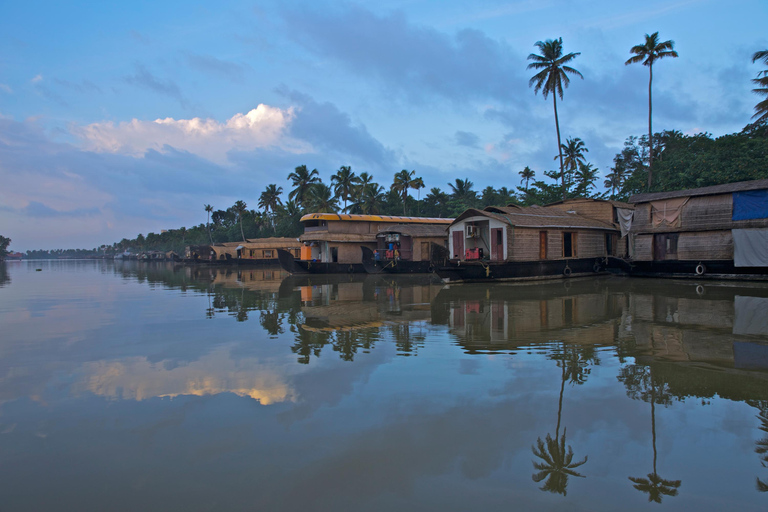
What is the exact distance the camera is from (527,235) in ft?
61.9

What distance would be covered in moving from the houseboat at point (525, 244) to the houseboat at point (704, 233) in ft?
6.01

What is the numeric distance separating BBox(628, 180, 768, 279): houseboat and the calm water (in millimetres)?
9267

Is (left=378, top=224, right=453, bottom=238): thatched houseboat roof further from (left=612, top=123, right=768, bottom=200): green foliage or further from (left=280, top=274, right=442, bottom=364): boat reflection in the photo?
(left=612, top=123, right=768, bottom=200): green foliage

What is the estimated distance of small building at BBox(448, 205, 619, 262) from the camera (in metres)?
18.6

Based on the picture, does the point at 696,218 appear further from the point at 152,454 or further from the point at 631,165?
the point at 631,165

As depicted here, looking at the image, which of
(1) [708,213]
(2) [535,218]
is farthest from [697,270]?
(2) [535,218]

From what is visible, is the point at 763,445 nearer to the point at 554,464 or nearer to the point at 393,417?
the point at 554,464

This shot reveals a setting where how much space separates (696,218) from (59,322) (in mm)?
20457

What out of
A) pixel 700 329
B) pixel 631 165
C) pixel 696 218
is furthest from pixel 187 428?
pixel 631 165

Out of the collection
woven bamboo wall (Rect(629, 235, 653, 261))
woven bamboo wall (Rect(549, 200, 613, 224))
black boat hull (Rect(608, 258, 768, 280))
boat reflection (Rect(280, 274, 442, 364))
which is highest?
woven bamboo wall (Rect(549, 200, 613, 224))

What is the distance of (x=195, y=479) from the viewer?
3.40 metres

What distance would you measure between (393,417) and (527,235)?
15729 mm

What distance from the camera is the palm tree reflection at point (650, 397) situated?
10.2 ft

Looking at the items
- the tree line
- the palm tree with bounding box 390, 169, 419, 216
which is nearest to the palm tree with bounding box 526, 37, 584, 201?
the tree line
